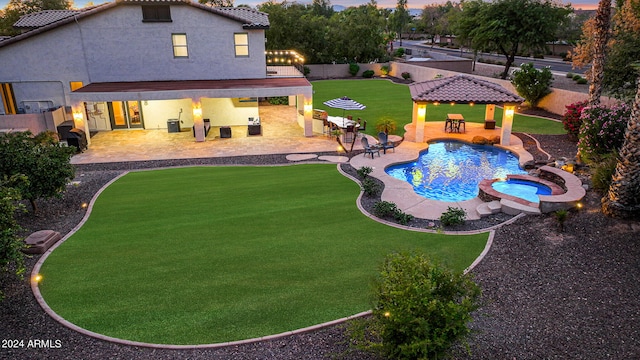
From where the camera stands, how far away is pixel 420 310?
594cm

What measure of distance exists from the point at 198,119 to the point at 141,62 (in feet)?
21.5

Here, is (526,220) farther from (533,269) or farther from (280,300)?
(280,300)

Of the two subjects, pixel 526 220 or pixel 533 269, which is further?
pixel 526 220

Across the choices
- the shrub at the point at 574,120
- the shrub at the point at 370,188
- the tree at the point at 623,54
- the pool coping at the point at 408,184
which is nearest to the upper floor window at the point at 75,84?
the pool coping at the point at 408,184

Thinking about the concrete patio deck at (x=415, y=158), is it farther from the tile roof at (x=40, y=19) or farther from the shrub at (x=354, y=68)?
the shrub at (x=354, y=68)

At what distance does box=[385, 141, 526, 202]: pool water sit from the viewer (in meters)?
15.8

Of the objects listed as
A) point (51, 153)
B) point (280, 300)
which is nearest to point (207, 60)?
point (51, 153)

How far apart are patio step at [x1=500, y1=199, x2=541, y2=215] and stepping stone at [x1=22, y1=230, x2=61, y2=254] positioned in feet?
43.5

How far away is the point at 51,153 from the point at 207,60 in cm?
1453

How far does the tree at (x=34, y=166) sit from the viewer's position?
480 inches

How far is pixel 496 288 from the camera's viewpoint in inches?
352

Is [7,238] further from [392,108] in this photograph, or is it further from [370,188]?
[392,108]

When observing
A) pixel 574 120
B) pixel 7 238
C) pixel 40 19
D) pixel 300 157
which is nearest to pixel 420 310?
pixel 7 238

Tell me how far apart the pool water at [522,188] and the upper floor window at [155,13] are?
2105cm
